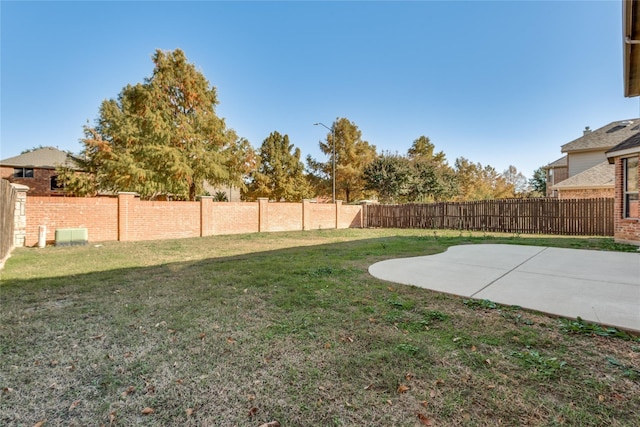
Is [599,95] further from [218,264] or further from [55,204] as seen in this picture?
[55,204]

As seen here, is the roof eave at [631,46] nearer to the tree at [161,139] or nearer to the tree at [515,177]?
the tree at [161,139]

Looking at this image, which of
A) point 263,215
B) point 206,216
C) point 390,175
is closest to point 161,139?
point 206,216

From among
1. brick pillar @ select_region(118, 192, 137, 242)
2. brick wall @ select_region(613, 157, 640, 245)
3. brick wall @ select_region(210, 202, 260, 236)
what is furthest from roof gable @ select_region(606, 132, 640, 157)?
brick pillar @ select_region(118, 192, 137, 242)

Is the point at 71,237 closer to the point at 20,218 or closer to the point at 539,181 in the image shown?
the point at 20,218

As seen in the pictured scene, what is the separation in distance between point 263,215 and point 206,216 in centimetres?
312

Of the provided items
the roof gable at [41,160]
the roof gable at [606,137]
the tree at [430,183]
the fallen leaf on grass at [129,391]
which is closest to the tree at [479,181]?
the tree at [430,183]

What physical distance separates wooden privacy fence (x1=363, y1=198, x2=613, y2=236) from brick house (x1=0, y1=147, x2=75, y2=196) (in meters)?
25.9

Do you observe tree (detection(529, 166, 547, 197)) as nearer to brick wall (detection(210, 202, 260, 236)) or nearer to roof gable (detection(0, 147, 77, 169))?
brick wall (detection(210, 202, 260, 236))

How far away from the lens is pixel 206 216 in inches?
525

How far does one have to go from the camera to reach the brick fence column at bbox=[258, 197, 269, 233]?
50.6ft

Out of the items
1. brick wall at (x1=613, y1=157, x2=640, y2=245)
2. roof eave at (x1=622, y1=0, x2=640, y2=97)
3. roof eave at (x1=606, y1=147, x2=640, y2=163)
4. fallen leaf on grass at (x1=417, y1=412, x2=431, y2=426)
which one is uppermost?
roof eave at (x1=622, y1=0, x2=640, y2=97)

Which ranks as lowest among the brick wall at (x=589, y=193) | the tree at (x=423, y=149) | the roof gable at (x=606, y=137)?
the brick wall at (x=589, y=193)

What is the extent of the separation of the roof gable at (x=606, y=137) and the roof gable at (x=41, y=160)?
3643cm

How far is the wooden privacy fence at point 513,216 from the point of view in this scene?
1214 cm
